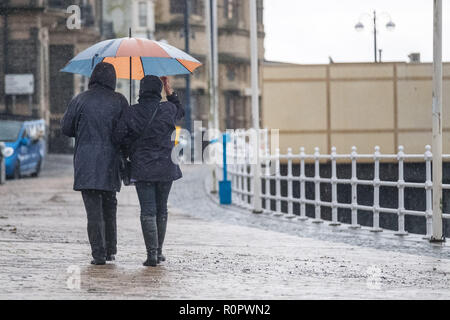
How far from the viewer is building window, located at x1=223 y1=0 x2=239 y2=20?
62.9 m

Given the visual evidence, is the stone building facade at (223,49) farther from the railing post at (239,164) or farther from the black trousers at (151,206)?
the black trousers at (151,206)

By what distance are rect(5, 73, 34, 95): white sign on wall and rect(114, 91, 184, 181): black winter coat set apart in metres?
32.5

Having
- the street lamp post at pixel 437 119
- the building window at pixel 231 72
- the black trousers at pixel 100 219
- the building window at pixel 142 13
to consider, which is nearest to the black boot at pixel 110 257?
the black trousers at pixel 100 219

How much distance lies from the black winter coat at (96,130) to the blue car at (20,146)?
62.0 ft

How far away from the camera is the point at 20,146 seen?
97.4 feet

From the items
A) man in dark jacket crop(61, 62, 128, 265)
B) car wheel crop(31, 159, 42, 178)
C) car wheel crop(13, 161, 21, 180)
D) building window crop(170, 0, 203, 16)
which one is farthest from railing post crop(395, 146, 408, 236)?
building window crop(170, 0, 203, 16)

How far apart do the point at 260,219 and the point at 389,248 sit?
491 cm

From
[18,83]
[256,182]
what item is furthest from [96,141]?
[18,83]

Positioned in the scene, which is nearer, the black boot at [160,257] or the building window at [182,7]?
the black boot at [160,257]

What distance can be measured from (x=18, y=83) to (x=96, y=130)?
33.0 meters

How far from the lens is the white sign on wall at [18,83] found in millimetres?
41375

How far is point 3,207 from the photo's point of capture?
61.5 ft

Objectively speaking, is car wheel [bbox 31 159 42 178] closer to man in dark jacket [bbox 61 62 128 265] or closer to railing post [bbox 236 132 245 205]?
railing post [bbox 236 132 245 205]
